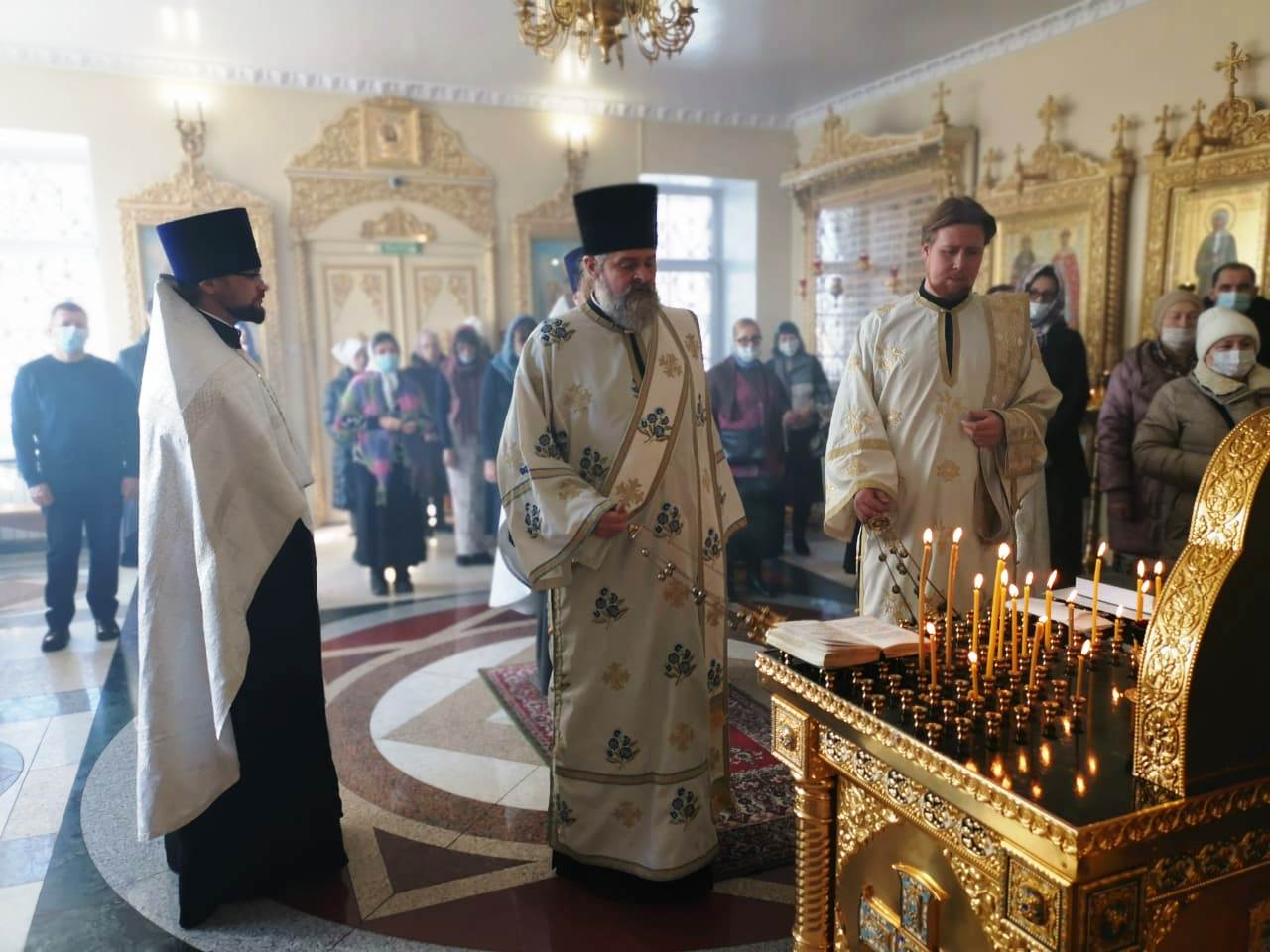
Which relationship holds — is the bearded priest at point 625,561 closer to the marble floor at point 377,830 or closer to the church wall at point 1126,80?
the marble floor at point 377,830

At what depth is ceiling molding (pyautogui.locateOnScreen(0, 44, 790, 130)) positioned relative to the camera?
680 cm

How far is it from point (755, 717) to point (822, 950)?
1772mm

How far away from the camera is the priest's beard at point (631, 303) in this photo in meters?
2.30

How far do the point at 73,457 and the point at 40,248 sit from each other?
3.83 m

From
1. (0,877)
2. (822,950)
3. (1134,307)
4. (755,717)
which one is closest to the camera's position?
(822,950)

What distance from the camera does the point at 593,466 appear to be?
2.32 meters

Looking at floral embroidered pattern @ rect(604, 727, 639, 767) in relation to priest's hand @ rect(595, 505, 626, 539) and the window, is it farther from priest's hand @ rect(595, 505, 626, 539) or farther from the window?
the window

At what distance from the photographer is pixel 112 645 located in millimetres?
4801

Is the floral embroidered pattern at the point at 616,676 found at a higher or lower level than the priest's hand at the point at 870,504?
lower

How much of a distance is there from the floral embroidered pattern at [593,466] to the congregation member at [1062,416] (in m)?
2.99

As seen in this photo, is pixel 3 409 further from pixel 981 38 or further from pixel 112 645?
pixel 981 38

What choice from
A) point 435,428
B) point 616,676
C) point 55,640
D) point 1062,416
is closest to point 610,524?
point 616,676

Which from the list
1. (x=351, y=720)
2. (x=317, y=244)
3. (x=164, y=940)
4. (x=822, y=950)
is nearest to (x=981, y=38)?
(x=317, y=244)

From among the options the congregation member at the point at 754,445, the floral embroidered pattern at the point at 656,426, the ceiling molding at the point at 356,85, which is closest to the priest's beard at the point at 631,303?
the floral embroidered pattern at the point at 656,426
